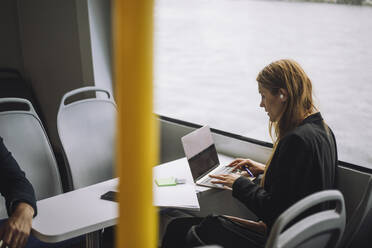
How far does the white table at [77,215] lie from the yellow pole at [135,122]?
1.37 meters

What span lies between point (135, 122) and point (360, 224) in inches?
63.3

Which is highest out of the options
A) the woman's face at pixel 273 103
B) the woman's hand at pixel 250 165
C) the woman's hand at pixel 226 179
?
the woman's face at pixel 273 103

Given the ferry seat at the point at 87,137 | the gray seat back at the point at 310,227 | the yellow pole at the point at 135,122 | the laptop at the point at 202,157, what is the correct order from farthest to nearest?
the ferry seat at the point at 87,137, the laptop at the point at 202,157, the gray seat back at the point at 310,227, the yellow pole at the point at 135,122

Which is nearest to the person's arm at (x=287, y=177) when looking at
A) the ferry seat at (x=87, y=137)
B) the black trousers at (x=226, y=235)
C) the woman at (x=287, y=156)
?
the woman at (x=287, y=156)

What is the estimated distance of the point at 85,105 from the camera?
2.49 m

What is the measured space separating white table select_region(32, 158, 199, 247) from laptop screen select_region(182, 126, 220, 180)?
98 mm

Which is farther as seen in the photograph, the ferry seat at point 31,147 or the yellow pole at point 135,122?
the ferry seat at point 31,147

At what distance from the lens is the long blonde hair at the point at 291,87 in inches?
69.4

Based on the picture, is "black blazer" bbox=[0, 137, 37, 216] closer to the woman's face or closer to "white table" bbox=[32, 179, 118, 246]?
"white table" bbox=[32, 179, 118, 246]

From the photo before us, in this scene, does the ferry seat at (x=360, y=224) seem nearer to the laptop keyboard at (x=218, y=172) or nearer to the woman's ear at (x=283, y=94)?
the woman's ear at (x=283, y=94)

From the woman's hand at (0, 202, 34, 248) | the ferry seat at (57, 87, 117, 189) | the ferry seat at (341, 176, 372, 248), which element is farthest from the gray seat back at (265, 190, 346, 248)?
the ferry seat at (57, 87, 117, 189)

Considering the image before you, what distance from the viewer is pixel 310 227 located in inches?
47.1

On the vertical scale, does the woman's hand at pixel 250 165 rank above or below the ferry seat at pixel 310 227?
below

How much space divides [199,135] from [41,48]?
2360 mm
